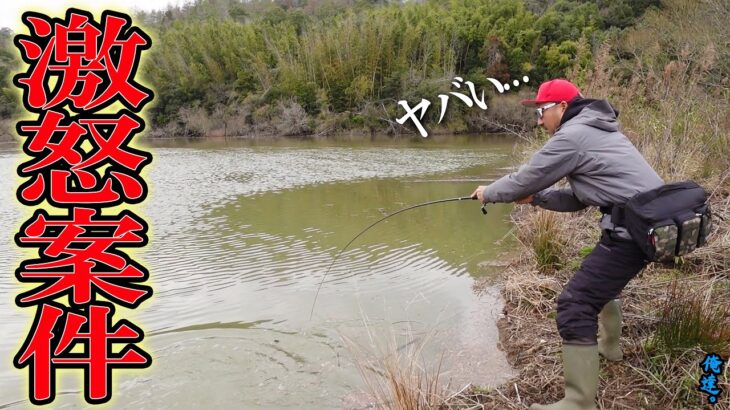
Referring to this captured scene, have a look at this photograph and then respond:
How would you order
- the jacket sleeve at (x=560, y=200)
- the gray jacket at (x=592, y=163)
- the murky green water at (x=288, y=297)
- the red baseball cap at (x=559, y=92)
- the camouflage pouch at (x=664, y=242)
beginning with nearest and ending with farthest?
1. the camouflage pouch at (x=664, y=242)
2. the gray jacket at (x=592, y=163)
3. the red baseball cap at (x=559, y=92)
4. the jacket sleeve at (x=560, y=200)
5. the murky green water at (x=288, y=297)

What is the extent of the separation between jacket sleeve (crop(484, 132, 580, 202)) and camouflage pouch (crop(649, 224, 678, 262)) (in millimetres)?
373

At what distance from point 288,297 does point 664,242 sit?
282 centimetres

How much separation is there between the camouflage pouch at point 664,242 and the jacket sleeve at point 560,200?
575 mm

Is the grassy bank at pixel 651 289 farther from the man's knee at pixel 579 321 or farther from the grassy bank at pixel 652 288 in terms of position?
the man's knee at pixel 579 321

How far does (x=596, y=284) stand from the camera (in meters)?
1.89

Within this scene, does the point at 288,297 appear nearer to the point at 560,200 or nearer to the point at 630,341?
the point at 560,200

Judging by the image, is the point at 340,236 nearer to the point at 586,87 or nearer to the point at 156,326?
the point at 156,326

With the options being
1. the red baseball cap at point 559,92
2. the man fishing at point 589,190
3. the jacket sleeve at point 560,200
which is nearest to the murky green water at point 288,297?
the man fishing at point 589,190

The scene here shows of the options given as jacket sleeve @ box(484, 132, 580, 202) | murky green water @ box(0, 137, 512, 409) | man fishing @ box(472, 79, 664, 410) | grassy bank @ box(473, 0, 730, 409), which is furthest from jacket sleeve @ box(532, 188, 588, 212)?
murky green water @ box(0, 137, 512, 409)

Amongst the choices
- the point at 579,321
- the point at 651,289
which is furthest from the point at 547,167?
the point at 651,289

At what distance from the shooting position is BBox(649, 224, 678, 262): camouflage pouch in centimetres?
169

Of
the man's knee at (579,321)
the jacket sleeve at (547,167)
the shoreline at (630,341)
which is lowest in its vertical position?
the shoreline at (630,341)

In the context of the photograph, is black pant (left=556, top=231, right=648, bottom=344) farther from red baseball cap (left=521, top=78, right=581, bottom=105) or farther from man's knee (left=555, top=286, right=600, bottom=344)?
red baseball cap (left=521, top=78, right=581, bottom=105)

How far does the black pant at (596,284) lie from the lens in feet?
6.13
